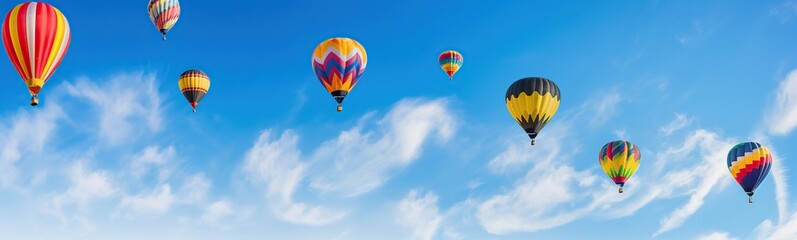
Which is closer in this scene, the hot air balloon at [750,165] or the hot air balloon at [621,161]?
the hot air balloon at [750,165]

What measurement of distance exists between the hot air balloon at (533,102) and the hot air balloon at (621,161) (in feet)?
34.5

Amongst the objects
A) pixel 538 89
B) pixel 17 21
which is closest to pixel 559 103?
pixel 538 89

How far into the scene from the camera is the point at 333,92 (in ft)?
147

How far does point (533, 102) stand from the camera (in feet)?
148

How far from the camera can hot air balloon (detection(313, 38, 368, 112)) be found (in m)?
44.4

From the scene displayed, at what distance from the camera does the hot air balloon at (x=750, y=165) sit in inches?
2109

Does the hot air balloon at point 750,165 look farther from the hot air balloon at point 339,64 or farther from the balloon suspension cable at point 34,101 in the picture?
the balloon suspension cable at point 34,101

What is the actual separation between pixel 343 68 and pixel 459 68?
25552 millimetres

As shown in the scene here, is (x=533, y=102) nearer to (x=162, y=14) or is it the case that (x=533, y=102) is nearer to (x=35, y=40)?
(x=35, y=40)

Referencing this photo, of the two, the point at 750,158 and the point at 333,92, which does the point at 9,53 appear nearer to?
the point at 333,92

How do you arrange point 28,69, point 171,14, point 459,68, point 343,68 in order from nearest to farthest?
point 28,69 < point 343,68 < point 171,14 < point 459,68

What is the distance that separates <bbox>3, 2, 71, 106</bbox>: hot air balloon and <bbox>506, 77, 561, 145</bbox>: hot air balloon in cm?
2198

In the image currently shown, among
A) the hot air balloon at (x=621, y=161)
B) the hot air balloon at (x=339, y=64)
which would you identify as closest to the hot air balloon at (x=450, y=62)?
the hot air balloon at (x=621, y=161)

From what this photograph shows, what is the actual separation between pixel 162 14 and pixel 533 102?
83.9ft
